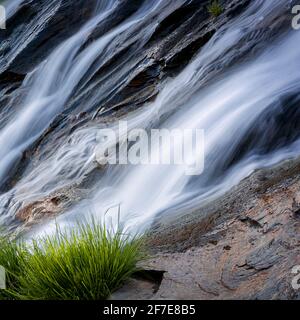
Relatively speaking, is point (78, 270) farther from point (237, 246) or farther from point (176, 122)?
point (176, 122)

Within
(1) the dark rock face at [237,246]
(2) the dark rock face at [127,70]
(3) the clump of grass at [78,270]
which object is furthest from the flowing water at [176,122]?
(3) the clump of grass at [78,270]

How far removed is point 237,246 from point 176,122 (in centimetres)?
313

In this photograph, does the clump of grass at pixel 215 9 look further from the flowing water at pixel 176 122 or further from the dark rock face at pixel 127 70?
the flowing water at pixel 176 122

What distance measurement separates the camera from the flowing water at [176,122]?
6016 millimetres

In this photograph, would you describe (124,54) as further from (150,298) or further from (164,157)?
(150,298)

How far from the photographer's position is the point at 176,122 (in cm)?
746

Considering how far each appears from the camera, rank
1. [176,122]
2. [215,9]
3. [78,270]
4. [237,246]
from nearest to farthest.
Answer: [78,270], [237,246], [176,122], [215,9]

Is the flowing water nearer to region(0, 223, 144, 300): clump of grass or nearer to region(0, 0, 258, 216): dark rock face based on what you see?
region(0, 0, 258, 216): dark rock face

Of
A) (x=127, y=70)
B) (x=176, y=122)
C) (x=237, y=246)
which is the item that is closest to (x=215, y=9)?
(x=127, y=70)

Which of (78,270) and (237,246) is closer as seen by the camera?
(78,270)

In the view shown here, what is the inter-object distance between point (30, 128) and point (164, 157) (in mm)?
3880

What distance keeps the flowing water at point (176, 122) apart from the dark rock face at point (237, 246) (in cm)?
38

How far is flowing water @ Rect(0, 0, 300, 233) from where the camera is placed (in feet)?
19.7
